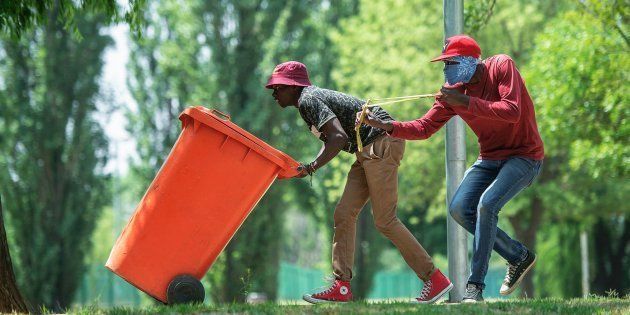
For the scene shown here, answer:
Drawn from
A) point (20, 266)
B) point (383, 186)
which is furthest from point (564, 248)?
point (383, 186)

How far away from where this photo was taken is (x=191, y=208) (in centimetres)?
681

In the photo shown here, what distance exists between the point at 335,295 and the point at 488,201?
141cm

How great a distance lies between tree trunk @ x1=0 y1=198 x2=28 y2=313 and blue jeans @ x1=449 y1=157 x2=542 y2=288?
3.15 meters

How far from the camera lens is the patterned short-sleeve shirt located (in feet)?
22.2

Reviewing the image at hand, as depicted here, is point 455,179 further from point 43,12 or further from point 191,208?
point 43,12

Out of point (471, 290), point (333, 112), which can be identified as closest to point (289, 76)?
point (333, 112)

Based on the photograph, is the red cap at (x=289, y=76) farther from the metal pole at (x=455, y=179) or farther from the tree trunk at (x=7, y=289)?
the tree trunk at (x=7, y=289)

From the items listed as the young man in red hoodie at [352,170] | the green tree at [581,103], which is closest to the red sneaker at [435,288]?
the young man in red hoodie at [352,170]

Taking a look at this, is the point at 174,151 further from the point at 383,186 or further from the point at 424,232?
the point at 424,232

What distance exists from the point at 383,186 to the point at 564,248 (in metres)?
Result: 23.3

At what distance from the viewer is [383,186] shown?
23.2ft

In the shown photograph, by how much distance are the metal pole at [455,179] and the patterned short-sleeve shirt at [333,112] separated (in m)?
0.86

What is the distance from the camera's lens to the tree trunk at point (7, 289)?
23.8ft

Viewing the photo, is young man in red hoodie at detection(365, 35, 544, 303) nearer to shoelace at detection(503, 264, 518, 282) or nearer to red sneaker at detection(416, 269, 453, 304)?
shoelace at detection(503, 264, 518, 282)
